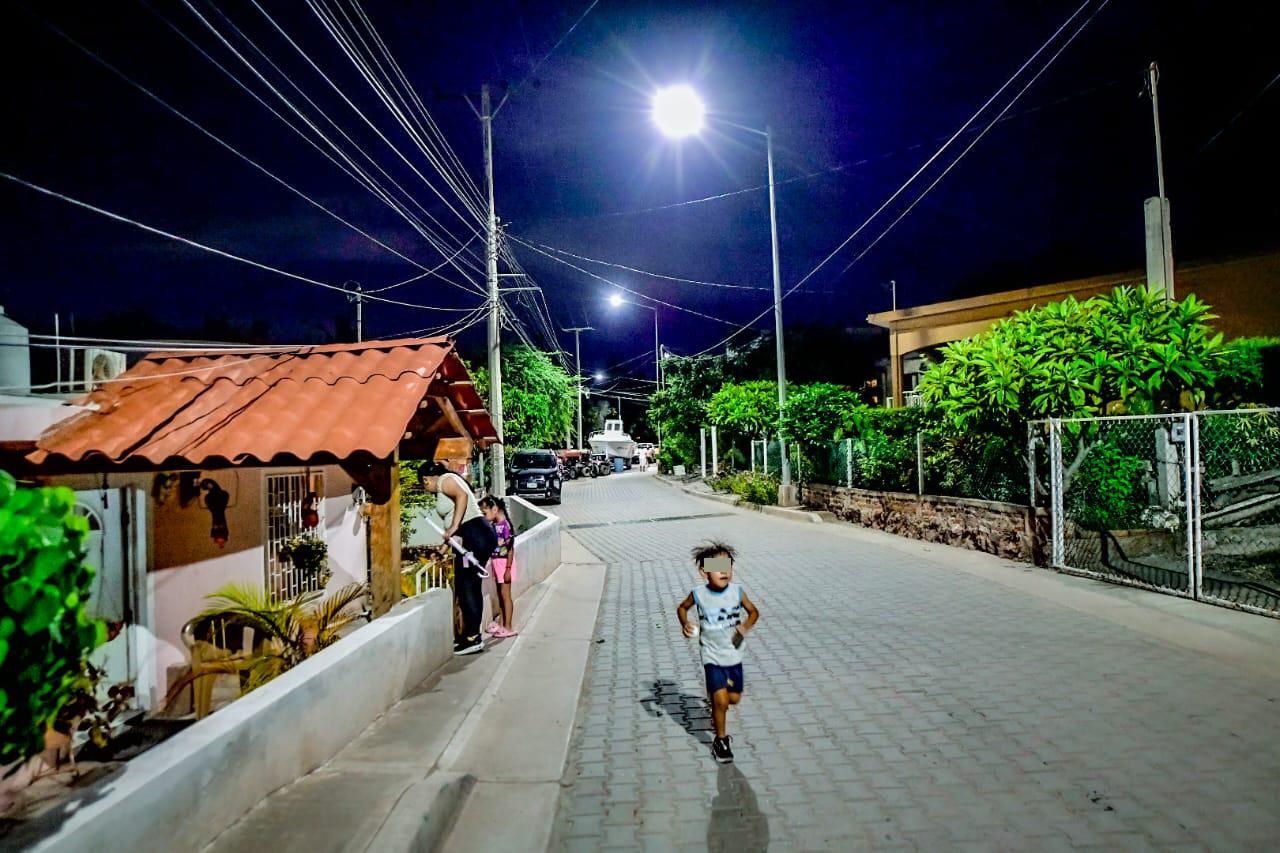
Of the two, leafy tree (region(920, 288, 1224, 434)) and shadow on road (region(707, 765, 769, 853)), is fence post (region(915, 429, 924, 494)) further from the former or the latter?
shadow on road (region(707, 765, 769, 853))

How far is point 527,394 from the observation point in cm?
2833

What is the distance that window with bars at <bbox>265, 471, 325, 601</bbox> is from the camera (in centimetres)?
904

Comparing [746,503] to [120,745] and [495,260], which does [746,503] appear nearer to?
[495,260]

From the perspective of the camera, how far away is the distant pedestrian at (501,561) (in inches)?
310

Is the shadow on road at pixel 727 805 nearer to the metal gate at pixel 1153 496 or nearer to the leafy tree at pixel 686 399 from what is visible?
the metal gate at pixel 1153 496

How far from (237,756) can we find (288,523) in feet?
21.0

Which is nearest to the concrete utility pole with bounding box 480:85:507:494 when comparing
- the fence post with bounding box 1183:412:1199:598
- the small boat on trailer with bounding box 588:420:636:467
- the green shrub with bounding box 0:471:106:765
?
the fence post with bounding box 1183:412:1199:598

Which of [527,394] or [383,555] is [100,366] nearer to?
[383,555]

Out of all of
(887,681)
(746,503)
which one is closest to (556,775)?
(887,681)

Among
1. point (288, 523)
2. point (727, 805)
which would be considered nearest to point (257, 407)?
point (288, 523)

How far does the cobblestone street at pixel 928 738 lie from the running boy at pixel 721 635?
305mm

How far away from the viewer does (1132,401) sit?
35.5 ft

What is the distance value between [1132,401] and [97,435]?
39.9 feet

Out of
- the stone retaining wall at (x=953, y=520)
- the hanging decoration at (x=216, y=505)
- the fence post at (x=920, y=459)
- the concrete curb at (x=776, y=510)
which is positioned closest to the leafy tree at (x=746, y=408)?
the concrete curb at (x=776, y=510)
